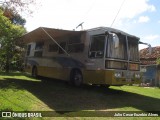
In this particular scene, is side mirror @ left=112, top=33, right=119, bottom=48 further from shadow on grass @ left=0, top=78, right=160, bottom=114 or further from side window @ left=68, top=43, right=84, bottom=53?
shadow on grass @ left=0, top=78, right=160, bottom=114

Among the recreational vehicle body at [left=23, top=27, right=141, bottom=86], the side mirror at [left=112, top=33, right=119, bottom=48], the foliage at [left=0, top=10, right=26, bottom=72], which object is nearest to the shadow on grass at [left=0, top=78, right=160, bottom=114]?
the recreational vehicle body at [left=23, top=27, right=141, bottom=86]

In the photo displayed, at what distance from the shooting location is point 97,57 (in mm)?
13922

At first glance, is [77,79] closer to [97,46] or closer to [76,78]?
[76,78]

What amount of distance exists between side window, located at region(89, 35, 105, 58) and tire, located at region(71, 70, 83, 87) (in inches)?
59.0

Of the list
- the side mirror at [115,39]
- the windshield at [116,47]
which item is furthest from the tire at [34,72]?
the side mirror at [115,39]

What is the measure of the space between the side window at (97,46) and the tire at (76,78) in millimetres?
1498

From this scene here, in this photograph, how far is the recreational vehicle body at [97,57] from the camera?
13.4 m

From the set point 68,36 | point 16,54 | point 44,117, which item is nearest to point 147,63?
point 16,54

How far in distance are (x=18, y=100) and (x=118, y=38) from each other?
5653 millimetres

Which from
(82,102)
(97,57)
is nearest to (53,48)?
(97,57)

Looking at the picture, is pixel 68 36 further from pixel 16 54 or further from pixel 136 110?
pixel 16 54

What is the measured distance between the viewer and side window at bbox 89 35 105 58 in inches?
541

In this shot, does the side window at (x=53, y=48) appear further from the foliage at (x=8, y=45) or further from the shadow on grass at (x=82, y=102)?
the foliage at (x=8, y=45)

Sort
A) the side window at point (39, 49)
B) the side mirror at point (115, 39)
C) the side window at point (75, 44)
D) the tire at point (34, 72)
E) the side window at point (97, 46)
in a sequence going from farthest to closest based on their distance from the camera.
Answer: the tire at point (34, 72), the side window at point (39, 49), the side window at point (75, 44), the side window at point (97, 46), the side mirror at point (115, 39)
